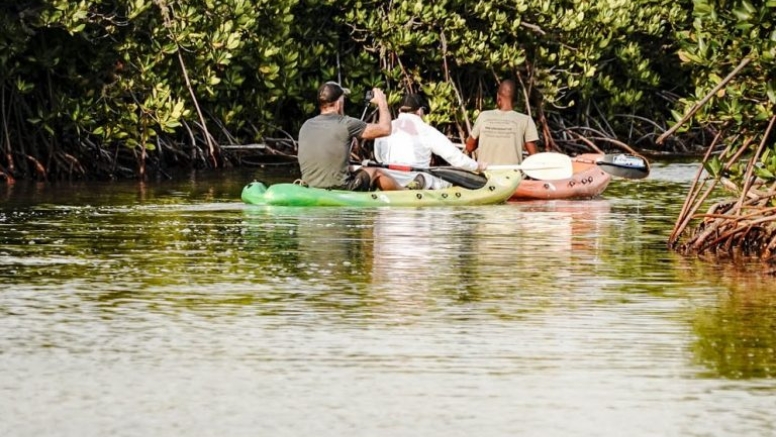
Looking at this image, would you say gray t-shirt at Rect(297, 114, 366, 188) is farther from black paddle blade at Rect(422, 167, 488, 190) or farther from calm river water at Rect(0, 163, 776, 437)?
calm river water at Rect(0, 163, 776, 437)

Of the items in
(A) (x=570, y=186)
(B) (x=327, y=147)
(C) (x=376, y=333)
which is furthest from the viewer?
(A) (x=570, y=186)

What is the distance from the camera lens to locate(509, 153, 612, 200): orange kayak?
60.7 feet

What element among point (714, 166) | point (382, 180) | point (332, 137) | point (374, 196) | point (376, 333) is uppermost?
point (332, 137)

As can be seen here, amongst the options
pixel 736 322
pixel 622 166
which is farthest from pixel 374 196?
pixel 736 322

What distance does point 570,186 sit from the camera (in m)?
18.7

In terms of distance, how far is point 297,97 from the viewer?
25.0 metres

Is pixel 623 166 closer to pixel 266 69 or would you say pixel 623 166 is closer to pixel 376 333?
pixel 266 69

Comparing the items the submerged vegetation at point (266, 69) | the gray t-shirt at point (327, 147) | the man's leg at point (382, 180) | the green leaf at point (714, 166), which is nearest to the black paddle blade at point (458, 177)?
the man's leg at point (382, 180)

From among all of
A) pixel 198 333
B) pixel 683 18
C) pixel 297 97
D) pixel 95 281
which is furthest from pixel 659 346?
pixel 683 18

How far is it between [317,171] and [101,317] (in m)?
7.68

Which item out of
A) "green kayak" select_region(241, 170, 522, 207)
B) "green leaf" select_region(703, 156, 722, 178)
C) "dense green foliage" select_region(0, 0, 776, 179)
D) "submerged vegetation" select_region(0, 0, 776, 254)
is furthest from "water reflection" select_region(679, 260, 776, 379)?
"dense green foliage" select_region(0, 0, 776, 179)

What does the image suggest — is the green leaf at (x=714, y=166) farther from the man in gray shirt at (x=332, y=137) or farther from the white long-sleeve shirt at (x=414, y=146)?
the white long-sleeve shirt at (x=414, y=146)

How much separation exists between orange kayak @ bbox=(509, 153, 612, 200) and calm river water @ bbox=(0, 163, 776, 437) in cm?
366

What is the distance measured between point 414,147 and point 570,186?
1.84 meters
